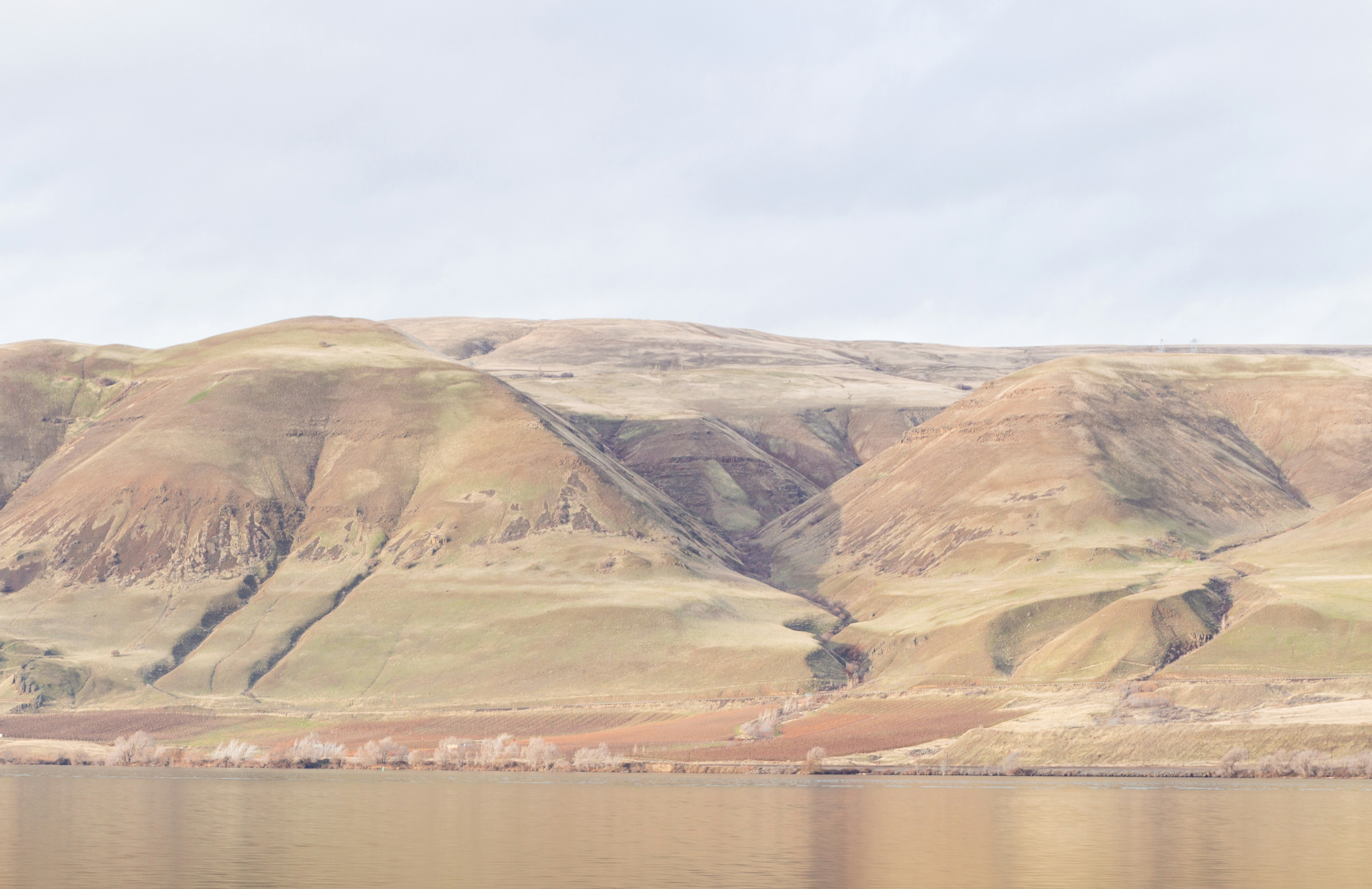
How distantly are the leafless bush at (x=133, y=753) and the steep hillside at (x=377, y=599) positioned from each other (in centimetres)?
2840

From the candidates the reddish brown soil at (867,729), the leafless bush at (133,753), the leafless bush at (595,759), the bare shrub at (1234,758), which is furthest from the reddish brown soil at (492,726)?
the bare shrub at (1234,758)

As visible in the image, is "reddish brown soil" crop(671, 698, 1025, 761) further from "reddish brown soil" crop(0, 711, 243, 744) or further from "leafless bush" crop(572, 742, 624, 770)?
"reddish brown soil" crop(0, 711, 243, 744)

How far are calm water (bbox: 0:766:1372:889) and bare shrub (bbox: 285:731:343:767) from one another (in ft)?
80.9

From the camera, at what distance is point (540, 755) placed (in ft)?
360

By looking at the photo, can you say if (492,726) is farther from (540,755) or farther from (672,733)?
(540,755)

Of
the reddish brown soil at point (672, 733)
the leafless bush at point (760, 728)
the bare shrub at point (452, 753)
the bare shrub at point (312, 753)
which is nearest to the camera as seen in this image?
the bare shrub at point (452, 753)

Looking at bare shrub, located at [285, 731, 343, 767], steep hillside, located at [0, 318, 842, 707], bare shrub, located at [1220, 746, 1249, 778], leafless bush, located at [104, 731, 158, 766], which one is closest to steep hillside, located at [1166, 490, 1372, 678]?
bare shrub, located at [1220, 746, 1249, 778]

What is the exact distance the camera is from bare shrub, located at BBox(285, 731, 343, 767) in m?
115

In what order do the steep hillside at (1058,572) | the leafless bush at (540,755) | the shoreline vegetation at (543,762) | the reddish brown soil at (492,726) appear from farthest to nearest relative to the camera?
the steep hillside at (1058,572) → the reddish brown soil at (492,726) → the leafless bush at (540,755) → the shoreline vegetation at (543,762)

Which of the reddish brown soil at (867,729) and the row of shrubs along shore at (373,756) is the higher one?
the reddish brown soil at (867,729)

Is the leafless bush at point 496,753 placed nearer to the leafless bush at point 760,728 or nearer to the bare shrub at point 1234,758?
the leafless bush at point 760,728

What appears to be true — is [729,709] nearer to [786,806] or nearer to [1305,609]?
[1305,609]

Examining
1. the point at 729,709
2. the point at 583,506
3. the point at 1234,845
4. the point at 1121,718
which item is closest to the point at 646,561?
the point at 583,506

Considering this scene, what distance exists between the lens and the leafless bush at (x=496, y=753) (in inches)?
4345
